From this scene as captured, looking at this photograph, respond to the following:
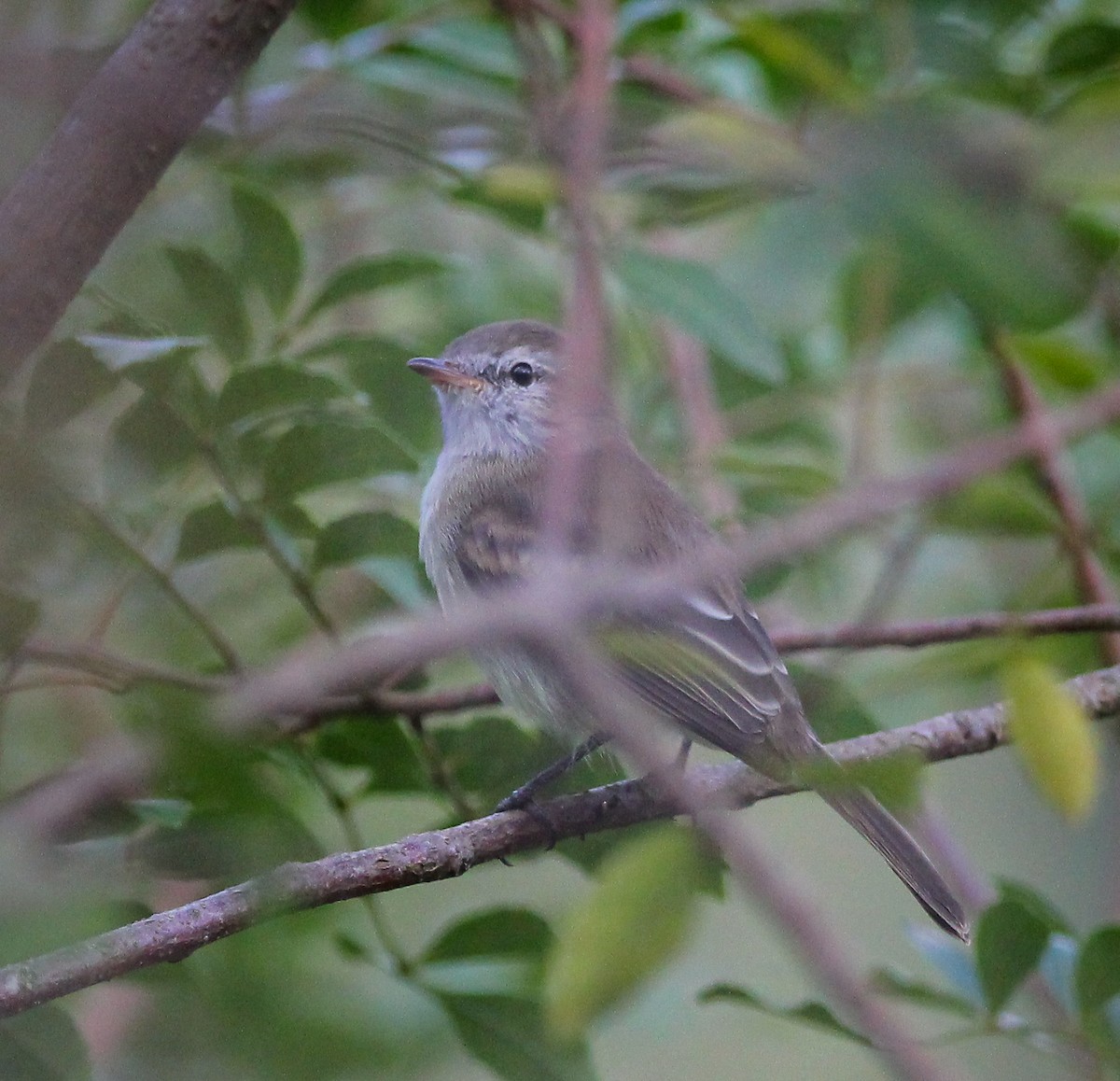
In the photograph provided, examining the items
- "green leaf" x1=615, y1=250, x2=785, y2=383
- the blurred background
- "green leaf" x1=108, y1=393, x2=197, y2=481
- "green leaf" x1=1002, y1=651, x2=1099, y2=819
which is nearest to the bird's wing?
the blurred background

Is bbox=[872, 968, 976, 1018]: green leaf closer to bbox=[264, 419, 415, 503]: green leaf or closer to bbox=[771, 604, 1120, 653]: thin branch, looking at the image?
bbox=[771, 604, 1120, 653]: thin branch

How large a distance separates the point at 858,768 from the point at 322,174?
2.89 meters

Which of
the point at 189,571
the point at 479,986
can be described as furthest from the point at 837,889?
the point at 479,986

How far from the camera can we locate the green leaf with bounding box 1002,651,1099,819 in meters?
1.12

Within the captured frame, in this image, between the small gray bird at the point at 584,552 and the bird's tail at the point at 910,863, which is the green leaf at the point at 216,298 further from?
the bird's tail at the point at 910,863

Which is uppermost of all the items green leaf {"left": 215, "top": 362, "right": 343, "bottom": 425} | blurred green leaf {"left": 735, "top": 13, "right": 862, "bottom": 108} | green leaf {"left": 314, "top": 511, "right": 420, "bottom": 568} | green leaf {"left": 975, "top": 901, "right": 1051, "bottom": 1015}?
blurred green leaf {"left": 735, "top": 13, "right": 862, "bottom": 108}

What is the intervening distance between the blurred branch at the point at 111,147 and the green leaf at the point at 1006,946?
1504 millimetres

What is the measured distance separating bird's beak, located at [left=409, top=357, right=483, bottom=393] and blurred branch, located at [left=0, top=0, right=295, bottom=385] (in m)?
1.03

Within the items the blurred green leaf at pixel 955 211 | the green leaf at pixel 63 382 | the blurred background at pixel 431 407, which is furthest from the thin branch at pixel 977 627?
the blurred green leaf at pixel 955 211

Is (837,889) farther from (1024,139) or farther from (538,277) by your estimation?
(1024,139)

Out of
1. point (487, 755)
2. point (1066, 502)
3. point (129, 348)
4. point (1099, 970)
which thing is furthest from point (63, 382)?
point (1066, 502)

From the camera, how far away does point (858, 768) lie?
2.68ft

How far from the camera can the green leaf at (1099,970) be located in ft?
6.50

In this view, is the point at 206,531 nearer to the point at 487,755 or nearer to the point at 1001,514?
the point at 487,755
